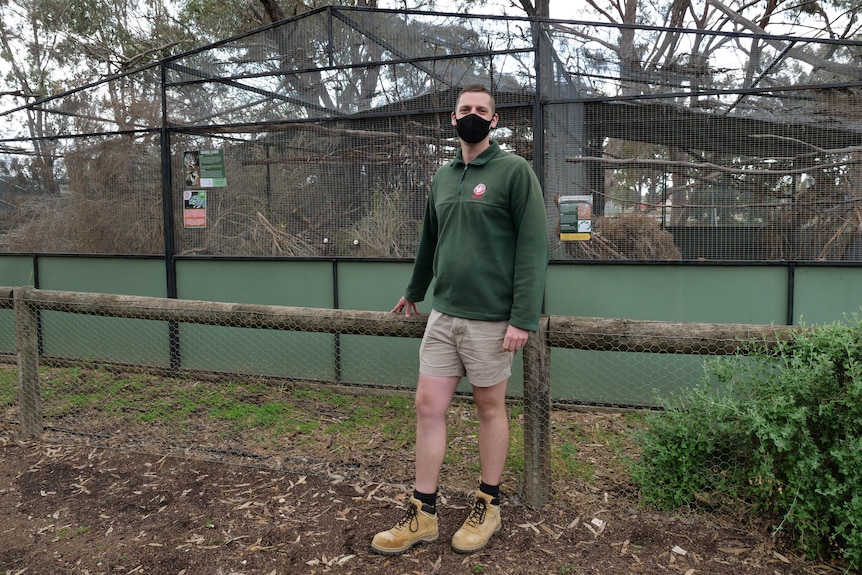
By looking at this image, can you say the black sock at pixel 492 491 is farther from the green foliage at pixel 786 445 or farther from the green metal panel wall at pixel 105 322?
the green metal panel wall at pixel 105 322

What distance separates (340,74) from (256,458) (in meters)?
3.25

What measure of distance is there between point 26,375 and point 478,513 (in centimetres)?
324

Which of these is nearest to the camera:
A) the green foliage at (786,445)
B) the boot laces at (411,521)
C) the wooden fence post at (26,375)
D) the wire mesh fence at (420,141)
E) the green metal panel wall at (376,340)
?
the green foliage at (786,445)

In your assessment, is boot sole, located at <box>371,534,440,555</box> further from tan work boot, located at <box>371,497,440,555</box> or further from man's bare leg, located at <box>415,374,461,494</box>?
man's bare leg, located at <box>415,374,461,494</box>

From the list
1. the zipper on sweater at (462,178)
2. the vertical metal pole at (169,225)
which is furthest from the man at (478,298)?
the vertical metal pole at (169,225)

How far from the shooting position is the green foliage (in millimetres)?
2377

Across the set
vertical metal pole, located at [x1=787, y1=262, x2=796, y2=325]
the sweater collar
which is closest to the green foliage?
the sweater collar

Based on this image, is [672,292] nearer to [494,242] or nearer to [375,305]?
[375,305]

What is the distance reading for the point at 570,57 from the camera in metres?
4.73

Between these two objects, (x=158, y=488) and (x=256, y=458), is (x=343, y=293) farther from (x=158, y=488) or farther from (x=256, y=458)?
(x=158, y=488)

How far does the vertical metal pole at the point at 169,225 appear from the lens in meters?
5.80

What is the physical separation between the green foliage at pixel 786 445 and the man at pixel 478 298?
0.89 meters

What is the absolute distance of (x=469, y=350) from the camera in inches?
99.9

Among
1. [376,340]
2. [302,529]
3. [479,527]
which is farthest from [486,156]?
[376,340]
